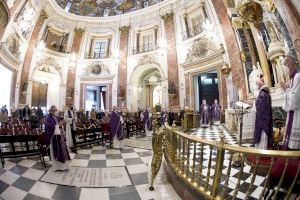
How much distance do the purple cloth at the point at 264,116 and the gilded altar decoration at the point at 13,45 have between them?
14064 mm

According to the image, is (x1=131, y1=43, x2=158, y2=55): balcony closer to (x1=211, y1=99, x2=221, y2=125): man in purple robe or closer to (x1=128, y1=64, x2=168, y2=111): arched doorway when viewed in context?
(x1=128, y1=64, x2=168, y2=111): arched doorway

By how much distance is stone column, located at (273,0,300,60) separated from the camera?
12.9ft

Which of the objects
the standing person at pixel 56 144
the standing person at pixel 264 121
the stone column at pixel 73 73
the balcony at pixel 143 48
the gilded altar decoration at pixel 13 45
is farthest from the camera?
the stone column at pixel 73 73

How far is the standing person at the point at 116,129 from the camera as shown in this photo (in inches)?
254

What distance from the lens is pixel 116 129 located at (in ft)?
21.6

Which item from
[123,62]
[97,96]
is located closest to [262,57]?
[123,62]

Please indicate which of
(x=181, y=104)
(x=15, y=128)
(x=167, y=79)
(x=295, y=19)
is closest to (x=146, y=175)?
(x=15, y=128)

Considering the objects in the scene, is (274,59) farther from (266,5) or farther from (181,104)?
(181,104)

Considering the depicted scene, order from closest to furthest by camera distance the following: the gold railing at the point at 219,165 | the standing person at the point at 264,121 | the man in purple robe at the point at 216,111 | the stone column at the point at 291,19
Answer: the gold railing at the point at 219,165 → the standing person at the point at 264,121 → the stone column at the point at 291,19 → the man in purple robe at the point at 216,111

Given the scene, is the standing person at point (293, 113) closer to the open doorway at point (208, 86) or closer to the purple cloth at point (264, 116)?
the purple cloth at point (264, 116)

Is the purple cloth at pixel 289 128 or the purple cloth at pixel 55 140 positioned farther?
the purple cloth at pixel 55 140

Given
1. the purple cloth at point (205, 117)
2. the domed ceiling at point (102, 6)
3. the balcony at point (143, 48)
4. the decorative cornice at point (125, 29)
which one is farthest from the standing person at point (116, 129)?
the domed ceiling at point (102, 6)

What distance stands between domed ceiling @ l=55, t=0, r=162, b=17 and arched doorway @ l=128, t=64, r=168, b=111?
564 cm

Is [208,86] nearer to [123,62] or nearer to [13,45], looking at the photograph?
[123,62]
